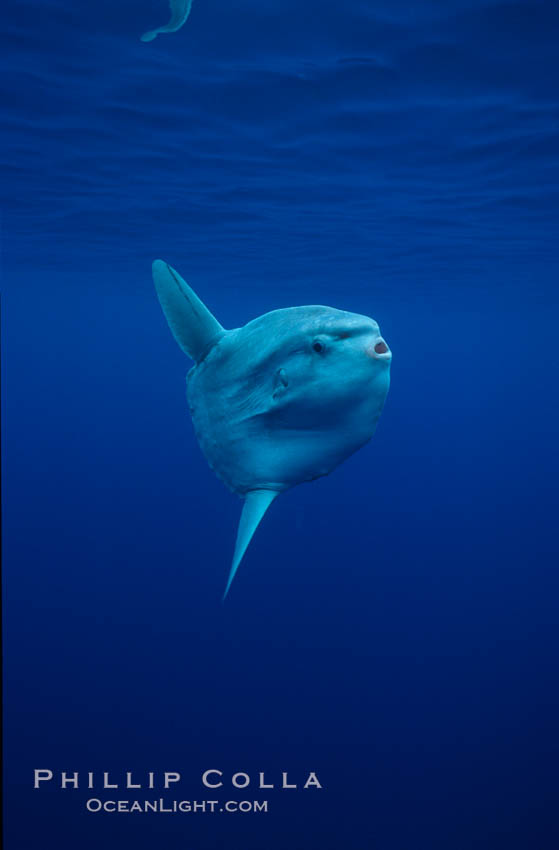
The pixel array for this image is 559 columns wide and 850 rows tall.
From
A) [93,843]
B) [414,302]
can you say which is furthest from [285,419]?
[414,302]

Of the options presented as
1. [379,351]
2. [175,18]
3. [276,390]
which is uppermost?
[175,18]

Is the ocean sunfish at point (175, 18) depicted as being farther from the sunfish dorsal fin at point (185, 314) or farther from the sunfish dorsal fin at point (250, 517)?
the sunfish dorsal fin at point (250, 517)

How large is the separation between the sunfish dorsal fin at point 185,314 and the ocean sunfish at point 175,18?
3515 mm

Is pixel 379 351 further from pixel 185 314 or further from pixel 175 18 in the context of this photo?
pixel 175 18

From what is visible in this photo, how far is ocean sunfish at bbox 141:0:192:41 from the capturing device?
632 cm

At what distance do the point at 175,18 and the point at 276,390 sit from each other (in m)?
5.07

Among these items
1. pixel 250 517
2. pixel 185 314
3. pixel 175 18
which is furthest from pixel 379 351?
pixel 175 18

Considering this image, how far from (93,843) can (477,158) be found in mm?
12209

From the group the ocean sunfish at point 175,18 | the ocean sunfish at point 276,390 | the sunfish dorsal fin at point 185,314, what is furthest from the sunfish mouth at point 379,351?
the ocean sunfish at point 175,18

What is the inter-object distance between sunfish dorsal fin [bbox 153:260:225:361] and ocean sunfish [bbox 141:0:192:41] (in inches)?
138

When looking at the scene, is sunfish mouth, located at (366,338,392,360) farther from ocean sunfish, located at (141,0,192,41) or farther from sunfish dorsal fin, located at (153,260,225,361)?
ocean sunfish, located at (141,0,192,41)

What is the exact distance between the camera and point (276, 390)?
3.64m

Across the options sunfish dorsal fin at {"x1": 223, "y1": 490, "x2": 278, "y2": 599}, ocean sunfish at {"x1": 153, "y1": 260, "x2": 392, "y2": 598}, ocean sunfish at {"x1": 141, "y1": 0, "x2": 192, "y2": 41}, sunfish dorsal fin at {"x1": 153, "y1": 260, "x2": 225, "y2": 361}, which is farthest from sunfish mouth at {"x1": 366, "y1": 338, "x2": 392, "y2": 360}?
ocean sunfish at {"x1": 141, "y1": 0, "x2": 192, "y2": 41}

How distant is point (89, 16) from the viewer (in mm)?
6438
